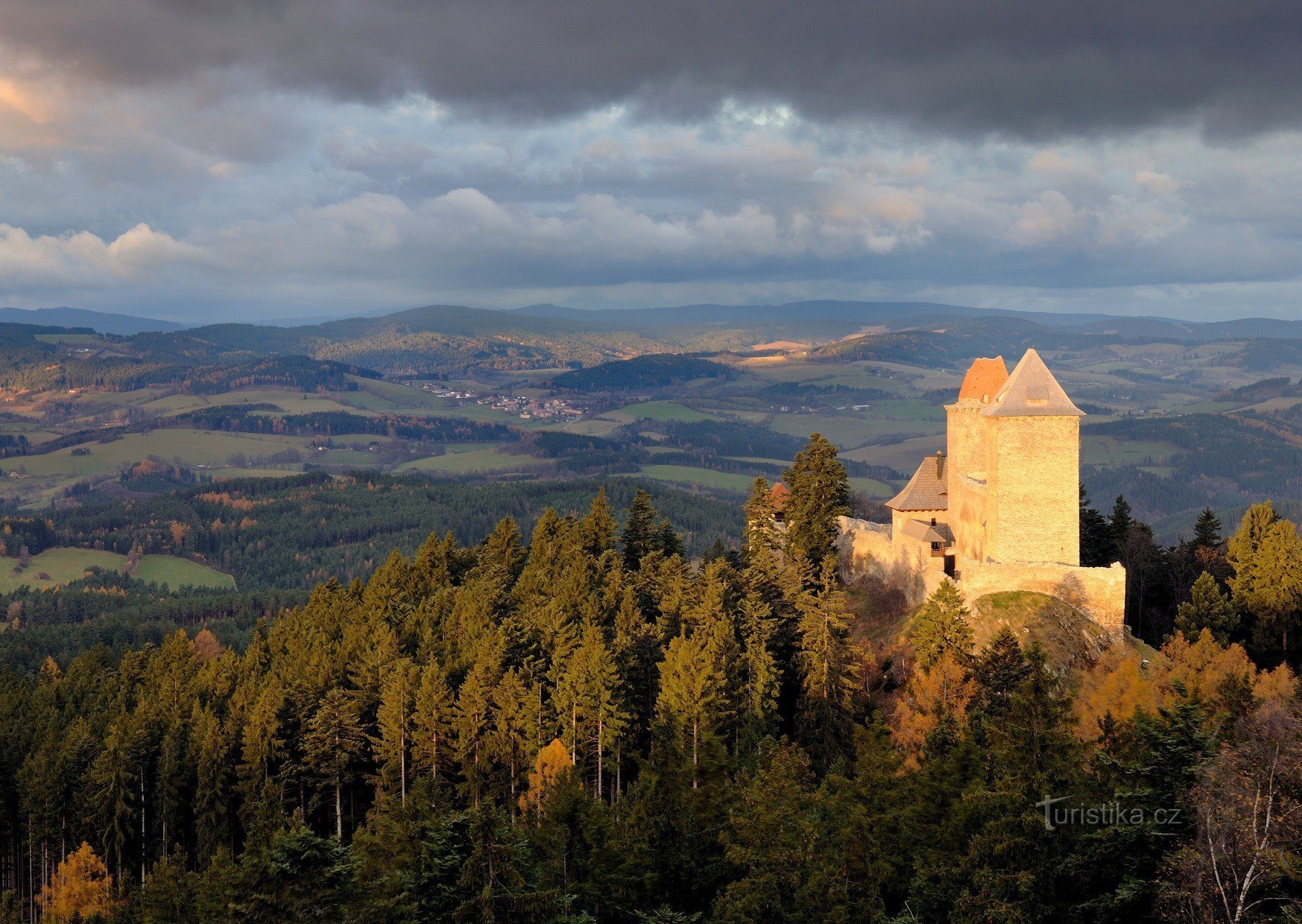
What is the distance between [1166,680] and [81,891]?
2000 inches

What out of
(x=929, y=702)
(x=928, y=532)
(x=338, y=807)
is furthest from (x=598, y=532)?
(x=929, y=702)

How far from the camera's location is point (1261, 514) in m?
67.2

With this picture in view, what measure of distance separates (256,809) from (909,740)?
30659 mm

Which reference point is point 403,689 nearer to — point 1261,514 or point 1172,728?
point 1172,728

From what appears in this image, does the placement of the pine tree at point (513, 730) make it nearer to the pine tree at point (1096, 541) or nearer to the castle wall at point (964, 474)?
the castle wall at point (964, 474)

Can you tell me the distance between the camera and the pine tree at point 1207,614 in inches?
2406

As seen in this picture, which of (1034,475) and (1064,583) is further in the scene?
(1034,475)

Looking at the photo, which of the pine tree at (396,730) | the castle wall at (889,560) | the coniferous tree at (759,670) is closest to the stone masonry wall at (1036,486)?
the castle wall at (889,560)

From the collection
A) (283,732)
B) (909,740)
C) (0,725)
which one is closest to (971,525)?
(909,740)

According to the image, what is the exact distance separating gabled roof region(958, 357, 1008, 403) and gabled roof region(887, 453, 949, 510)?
4.53 metres

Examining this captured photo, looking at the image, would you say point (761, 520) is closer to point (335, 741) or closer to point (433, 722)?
point (433, 722)

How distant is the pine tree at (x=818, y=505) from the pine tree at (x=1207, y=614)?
64.6 feet

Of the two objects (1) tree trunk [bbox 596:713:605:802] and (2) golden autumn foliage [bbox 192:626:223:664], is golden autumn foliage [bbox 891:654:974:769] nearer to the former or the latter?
(1) tree trunk [bbox 596:713:605:802]

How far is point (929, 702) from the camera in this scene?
47.1 meters
